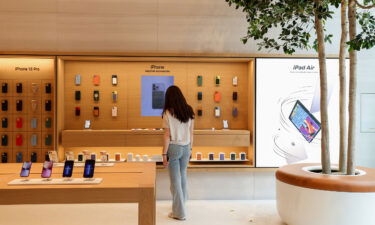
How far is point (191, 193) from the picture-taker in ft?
17.6

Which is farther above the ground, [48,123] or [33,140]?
[48,123]

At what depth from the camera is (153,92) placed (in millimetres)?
5629

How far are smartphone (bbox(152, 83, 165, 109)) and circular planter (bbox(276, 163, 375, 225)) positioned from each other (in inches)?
97.5

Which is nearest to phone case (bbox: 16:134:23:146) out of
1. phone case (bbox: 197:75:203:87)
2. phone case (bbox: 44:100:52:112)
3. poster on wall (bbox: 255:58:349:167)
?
phone case (bbox: 44:100:52:112)

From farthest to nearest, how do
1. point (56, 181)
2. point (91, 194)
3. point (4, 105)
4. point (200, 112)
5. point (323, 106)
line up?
point (200, 112)
point (4, 105)
point (323, 106)
point (56, 181)
point (91, 194)

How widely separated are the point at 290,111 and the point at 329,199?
2.13 m

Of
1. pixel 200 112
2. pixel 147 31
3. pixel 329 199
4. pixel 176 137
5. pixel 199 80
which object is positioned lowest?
pixel 329 199

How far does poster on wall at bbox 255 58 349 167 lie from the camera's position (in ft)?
17.4

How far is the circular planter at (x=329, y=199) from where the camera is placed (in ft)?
10.9

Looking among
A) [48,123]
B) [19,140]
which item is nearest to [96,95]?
[48,123]

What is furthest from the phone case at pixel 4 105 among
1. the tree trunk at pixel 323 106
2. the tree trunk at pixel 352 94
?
the tree trunk at pixel 352 94

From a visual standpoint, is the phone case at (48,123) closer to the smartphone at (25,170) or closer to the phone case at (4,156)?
the phone case at (4,156)

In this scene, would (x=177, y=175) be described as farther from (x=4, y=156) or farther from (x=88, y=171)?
(x=4, y=156)

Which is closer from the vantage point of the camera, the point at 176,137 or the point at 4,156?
the point at 176,137
